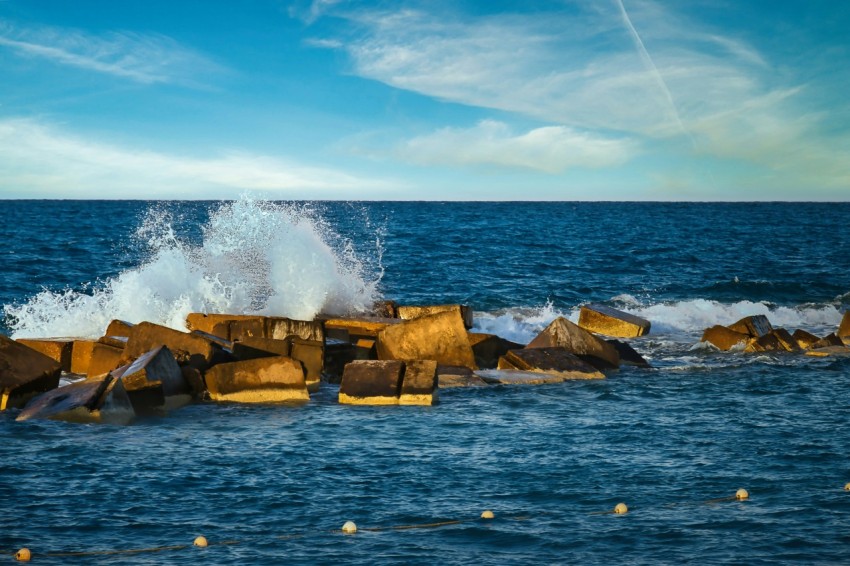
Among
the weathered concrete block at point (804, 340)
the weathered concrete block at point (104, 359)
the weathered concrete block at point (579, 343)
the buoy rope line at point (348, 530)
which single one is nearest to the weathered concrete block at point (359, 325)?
the weathered concrete block at point (579, 343)

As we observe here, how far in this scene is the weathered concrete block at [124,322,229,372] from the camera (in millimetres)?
15086

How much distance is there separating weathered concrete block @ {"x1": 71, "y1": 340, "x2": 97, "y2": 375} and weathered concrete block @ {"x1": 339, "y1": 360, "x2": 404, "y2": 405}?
5.04 meters

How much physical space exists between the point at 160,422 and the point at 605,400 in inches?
274

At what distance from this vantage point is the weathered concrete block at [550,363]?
16.6 m

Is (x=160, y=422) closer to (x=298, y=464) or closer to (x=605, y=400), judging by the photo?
(x=298, y=464)

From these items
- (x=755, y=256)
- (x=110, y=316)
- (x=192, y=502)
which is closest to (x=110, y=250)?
(x=110, y=316)

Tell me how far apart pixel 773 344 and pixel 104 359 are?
14168mm

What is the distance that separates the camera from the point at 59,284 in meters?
33.7

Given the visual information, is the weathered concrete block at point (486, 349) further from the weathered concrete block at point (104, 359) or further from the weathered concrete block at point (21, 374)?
the weathered concrete block at point (21, 374)

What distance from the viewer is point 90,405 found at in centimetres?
1242

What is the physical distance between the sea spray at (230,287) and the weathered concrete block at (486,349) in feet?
16.9

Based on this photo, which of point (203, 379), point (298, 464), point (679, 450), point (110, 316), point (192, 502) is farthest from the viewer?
point (110, 316)

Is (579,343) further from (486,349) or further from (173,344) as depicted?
(173,344)

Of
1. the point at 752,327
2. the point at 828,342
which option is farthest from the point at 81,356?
the point at 828,342
